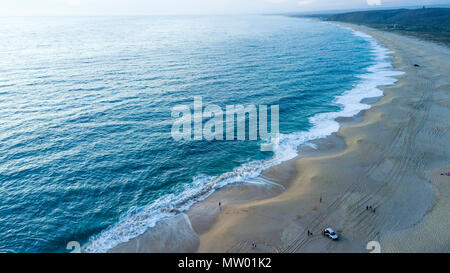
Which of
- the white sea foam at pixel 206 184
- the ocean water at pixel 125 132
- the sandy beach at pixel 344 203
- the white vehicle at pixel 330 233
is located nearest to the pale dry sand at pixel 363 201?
the sandy beach at pixel 344 203

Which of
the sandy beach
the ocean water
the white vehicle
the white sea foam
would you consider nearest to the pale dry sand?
the sandy beach

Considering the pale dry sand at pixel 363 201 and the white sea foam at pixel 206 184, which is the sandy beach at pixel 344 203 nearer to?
the pale dry sand at pixel 363 201

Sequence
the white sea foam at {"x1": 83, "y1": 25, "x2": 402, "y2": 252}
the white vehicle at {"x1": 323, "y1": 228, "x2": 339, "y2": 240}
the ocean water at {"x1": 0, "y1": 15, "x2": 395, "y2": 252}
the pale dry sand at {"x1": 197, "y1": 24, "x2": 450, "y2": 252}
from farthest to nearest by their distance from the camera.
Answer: the ocean water at {"x1": 0, "y1": 15, "x2": 395, "y2": 252} < the white sea foam at {"x1": 83, "y1": 25, "x2": 402, "y2": 252} < the pale dry sand at {"x1": 197, "y1": 24, "x2": 450, "y2": 252} < the white vehicle at {"x1": 323, "y1": 228, "x2": 339, "y2": 240}

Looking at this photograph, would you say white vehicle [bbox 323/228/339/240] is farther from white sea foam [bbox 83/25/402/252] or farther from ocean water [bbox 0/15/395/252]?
ocean water [bbox 0/15/395/252]

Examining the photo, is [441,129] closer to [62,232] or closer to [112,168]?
[112,168]

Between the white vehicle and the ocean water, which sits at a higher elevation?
the ocean water
